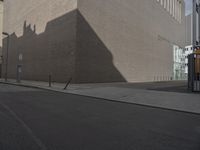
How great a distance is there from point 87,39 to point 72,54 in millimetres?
2772

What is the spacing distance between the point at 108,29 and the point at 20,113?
23.6m

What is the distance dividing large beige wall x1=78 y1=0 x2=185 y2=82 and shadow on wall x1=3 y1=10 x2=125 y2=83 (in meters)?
0.40

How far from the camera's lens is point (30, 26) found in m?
37.1

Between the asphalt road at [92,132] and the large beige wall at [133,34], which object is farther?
the large beige wall at [133,34]

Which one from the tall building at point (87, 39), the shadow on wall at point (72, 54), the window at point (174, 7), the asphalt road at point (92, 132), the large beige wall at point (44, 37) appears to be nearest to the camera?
the asphalt road at point (92, 132)

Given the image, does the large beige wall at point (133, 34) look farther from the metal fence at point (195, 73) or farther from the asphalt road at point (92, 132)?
the asphalt road at point (92, 132)

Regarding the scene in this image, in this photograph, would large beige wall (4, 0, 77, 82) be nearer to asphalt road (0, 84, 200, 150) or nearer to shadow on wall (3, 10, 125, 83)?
shadow on wall (3, 10, 125, 83)

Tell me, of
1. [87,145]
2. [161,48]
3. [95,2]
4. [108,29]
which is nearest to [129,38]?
[108,29]

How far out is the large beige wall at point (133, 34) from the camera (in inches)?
1109

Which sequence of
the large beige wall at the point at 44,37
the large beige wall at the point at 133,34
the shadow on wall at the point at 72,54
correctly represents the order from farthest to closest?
the large beige wall at the point at 133,34
the large beige wall at the point at 44,37
the shadow on wall at the point at 72,54

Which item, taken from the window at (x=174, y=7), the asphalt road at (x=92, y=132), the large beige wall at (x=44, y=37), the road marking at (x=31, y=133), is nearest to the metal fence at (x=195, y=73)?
the asphalt road at (x=92, y=132)

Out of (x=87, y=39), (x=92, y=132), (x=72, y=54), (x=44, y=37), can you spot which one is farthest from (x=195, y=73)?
(x=44, y=37)

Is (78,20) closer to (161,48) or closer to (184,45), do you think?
(161,48)

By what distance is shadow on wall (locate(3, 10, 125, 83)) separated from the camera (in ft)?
84.3
